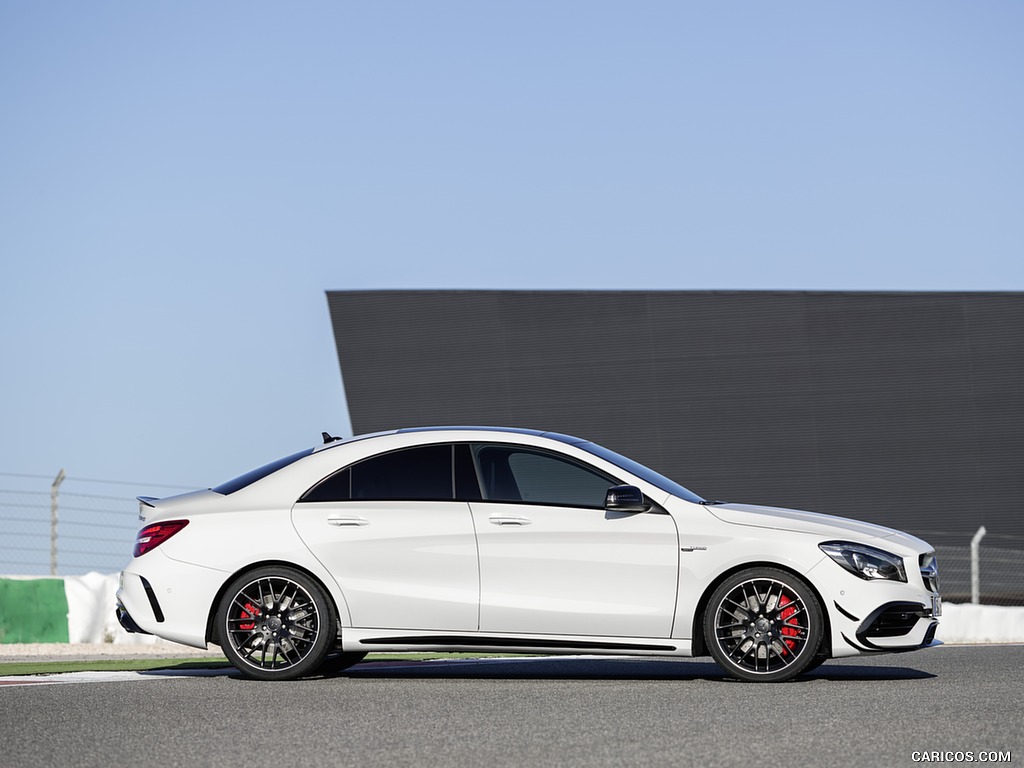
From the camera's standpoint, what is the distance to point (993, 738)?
6.00 meters

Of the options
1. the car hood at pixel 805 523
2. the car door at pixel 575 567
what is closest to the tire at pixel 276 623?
the car door at pixel 575 567

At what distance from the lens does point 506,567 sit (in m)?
8.35

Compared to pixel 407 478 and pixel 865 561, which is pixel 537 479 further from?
pixel 865 561

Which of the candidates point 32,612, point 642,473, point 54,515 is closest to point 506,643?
point 642,473

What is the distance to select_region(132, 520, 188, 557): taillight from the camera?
8656 mm

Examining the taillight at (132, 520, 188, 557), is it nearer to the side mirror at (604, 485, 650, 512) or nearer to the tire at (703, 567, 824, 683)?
the side mirror at (604, 485, 650, 512)

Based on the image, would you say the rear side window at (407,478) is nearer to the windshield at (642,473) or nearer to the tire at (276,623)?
the tire at (276,623)

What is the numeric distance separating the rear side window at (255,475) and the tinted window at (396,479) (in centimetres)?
33

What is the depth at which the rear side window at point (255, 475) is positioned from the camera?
8844 millimetres

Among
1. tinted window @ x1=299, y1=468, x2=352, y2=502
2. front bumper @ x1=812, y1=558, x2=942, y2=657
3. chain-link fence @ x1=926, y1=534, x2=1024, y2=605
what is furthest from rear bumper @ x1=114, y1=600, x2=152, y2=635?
chain-link fence @ x1=926, y1=534, x2=1024, y2=605

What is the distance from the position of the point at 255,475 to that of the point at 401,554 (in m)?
1.17

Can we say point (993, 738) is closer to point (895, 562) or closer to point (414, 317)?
point (895, 562)

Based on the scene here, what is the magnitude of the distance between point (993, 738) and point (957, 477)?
922 inches

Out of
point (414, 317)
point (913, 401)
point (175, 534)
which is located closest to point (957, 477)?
point (913, 401)
